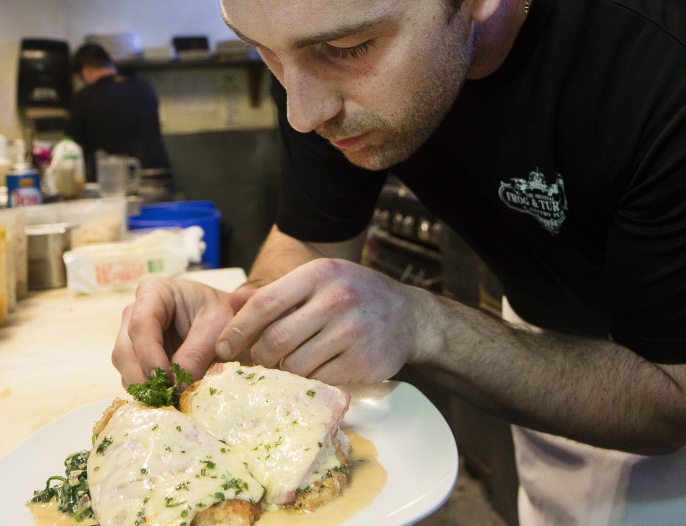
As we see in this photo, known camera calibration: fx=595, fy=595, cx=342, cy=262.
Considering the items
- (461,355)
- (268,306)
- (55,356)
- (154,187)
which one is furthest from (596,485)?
(154,187)

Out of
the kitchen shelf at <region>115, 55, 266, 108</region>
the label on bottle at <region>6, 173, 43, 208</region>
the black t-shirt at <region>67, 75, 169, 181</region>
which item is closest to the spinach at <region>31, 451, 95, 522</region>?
the label on bottle at <region>6, 173, 43, 208</region>

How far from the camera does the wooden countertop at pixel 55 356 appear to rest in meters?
1.32

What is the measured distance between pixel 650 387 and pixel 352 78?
2.91 ft

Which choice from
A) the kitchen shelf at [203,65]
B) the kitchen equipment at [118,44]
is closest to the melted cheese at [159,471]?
the kitchen shelf at [203,65]

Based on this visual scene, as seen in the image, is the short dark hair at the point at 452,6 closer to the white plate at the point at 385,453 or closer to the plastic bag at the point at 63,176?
the white plate at the point at 385,453

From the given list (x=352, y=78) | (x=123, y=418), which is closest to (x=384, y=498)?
(x=123, y=418)

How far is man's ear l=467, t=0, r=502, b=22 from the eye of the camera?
121 centimetres

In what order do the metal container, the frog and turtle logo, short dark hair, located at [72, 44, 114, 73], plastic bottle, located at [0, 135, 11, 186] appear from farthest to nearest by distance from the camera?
short dark hair, located at [72, 44, 114, 73] → plastic bottle, located at [0, 135, 11, 186] → the metal container → the frog and turtle logo

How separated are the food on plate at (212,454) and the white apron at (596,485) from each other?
39.1 inches

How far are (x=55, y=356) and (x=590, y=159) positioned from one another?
1.45 m

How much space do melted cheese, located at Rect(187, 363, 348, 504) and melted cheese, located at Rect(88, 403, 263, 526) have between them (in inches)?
1.4

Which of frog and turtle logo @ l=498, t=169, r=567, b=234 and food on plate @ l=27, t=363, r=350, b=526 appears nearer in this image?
food on plate @ l=27, t=363, r=350, b=526

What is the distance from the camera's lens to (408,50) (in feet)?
3.75

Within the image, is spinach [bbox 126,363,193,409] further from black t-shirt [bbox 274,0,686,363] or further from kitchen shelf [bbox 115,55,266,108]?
kitchen shelf [bbox 115,55,266,108]
